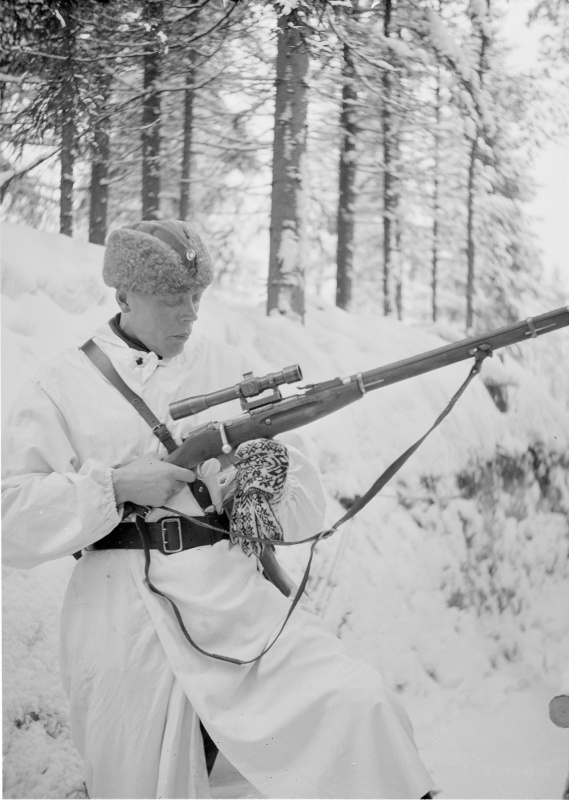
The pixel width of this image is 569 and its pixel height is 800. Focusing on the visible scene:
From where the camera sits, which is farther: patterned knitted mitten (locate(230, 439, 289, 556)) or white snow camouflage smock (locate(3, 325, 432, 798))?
patterned knitted mitten (locate(230, 439, 289, 556))

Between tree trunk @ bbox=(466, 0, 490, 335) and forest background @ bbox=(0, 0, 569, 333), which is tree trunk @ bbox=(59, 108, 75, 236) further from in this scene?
tree trunk @ bbox=(466, 0, 490, 335)

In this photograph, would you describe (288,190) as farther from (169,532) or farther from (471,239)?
(169,532)

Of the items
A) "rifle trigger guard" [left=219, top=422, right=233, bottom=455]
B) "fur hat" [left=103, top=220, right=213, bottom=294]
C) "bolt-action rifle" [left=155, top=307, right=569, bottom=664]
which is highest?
"fur hat" [left=103, top=220, right=213, bottom=294]

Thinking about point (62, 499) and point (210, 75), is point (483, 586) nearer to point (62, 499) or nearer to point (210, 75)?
point (62, 499)

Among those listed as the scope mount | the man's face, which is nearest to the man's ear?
the man's face

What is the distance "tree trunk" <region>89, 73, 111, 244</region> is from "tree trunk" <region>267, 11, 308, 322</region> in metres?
0.48

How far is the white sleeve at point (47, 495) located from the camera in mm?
1791

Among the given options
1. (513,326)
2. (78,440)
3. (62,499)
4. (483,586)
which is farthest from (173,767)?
(513,326)

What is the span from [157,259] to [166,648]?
849mm

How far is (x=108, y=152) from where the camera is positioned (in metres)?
2.48

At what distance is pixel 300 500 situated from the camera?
1.97 meters

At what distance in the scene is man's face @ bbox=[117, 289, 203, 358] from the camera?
1.98m

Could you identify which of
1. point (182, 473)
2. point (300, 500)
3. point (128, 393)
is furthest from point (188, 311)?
point (300, 500)

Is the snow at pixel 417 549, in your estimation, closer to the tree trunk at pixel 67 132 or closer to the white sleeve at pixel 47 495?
the tree trunk at pixel 67 132
